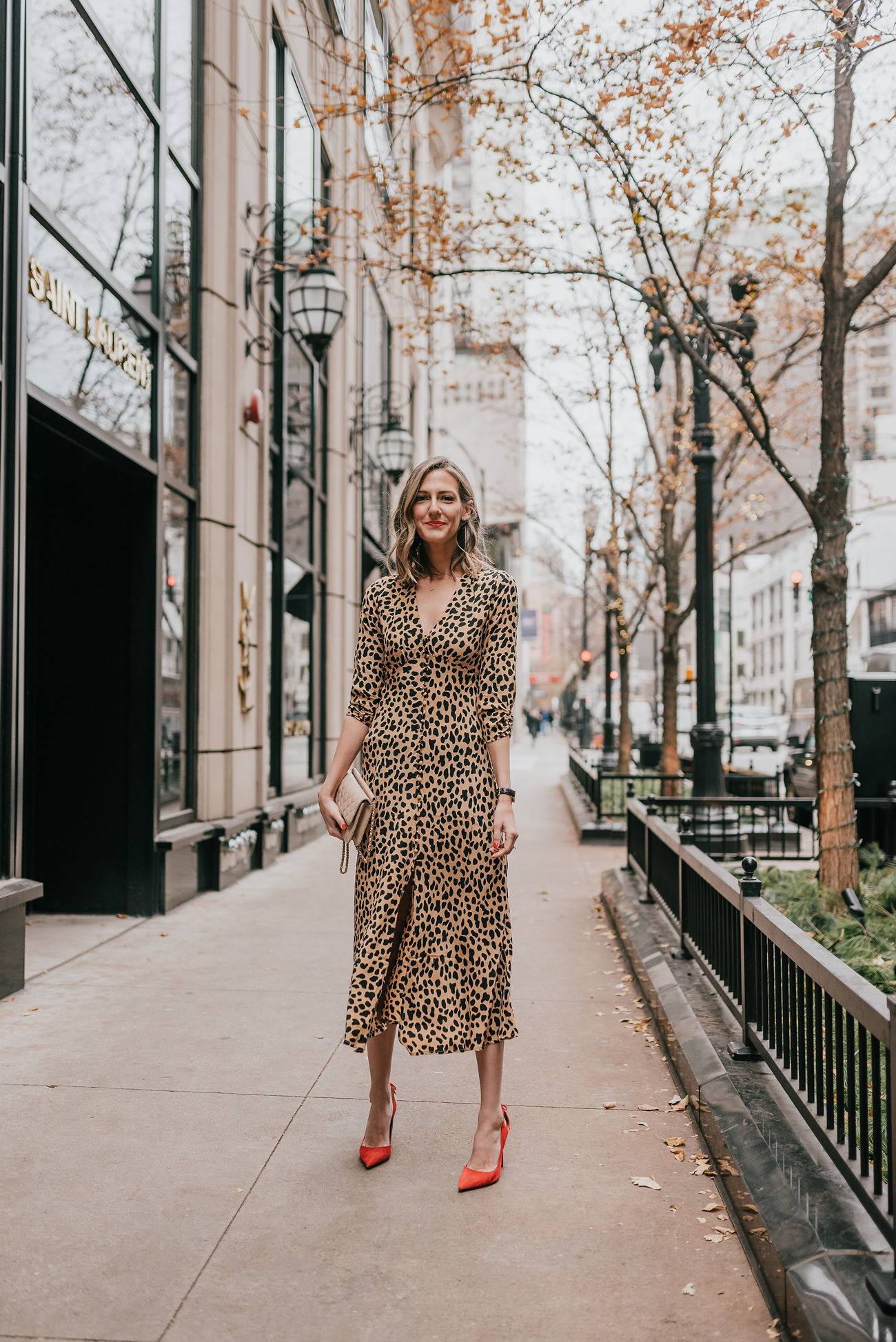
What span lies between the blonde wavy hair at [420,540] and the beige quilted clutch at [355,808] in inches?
26.8

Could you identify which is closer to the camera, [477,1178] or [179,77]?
[477,1178]

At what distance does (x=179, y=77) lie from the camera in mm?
8984

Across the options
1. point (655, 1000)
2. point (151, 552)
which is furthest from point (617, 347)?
point (655, 1000)

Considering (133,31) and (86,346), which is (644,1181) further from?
(133,31)

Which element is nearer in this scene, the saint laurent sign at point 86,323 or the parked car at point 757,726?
the saint laurent sign at point 86,323

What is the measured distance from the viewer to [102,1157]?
362 centimetres

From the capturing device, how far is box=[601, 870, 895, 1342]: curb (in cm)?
240

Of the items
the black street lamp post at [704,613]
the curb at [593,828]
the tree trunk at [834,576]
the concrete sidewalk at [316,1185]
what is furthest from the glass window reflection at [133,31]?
the curb at [593,828]

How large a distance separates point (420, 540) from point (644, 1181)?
7.07 feet

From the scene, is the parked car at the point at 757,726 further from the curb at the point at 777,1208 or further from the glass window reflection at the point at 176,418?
the curb at the point at 777,1208

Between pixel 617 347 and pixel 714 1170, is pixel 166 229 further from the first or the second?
pixel 714 1170

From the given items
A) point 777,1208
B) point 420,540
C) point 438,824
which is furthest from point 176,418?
point 777,1208

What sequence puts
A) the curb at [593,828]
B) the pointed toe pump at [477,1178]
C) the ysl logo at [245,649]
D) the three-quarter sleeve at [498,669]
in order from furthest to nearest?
the curb at [593,828] → the ysl logo at [245,649] → the three-quarter sleeve at [498,669] → the pointed toe pump at [477,1178]

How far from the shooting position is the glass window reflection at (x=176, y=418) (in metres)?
8.56
